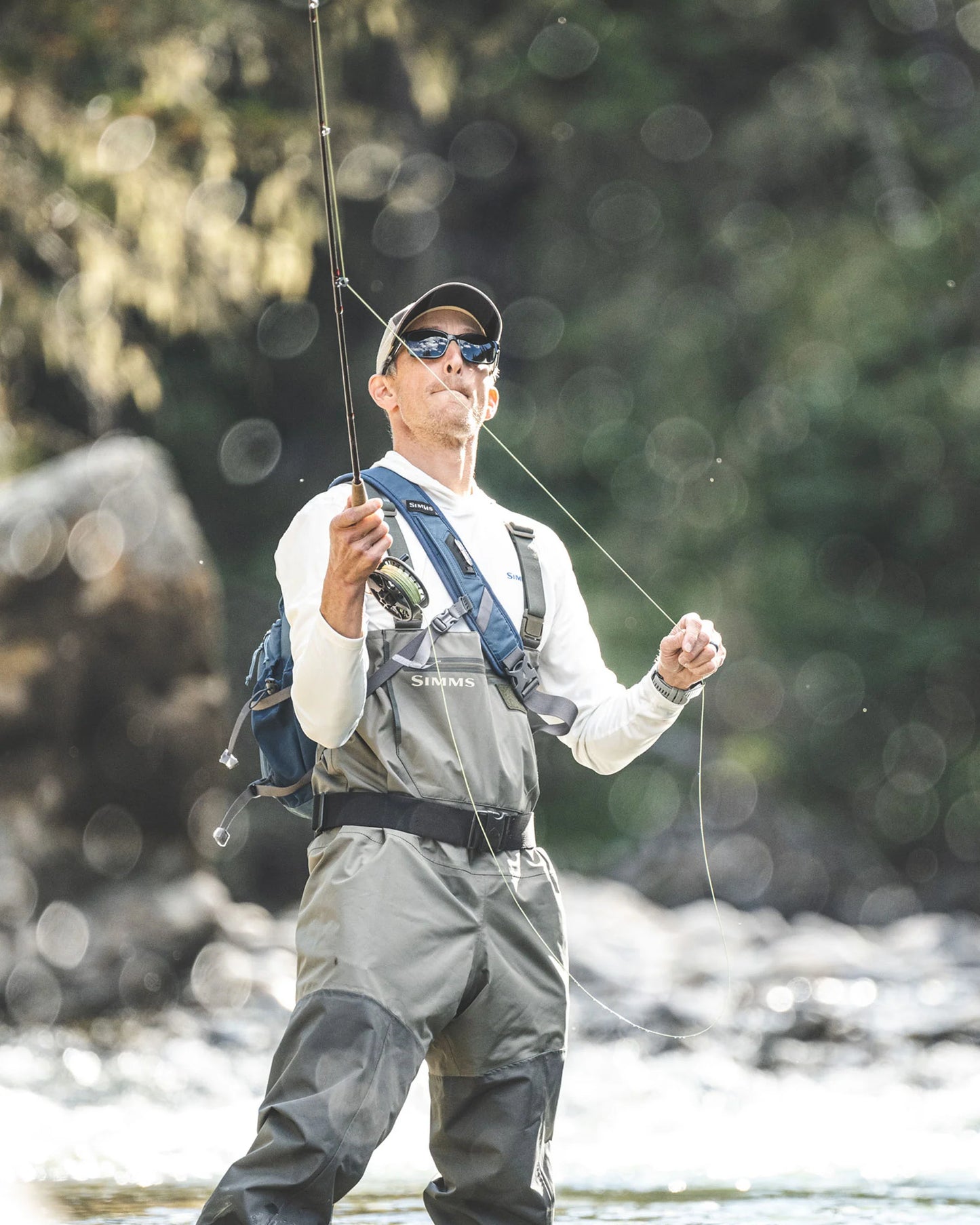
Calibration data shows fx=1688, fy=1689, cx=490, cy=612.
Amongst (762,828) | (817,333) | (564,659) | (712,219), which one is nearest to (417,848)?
(564,659)

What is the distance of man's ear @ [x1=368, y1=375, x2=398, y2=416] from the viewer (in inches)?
125

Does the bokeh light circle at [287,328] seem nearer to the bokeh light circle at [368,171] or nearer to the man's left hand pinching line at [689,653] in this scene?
the bokeh light circle at [368,171]

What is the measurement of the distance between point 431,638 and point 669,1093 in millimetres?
4018

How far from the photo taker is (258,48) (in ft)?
34.0

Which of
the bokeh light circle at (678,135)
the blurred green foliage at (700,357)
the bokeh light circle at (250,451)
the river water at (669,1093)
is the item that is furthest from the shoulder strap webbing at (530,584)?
the bokeh light circle at (678,135)

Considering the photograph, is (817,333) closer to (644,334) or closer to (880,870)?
(644,334)

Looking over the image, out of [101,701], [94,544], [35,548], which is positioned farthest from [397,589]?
[101,701]

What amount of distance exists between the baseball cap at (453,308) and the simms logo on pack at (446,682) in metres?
0.64

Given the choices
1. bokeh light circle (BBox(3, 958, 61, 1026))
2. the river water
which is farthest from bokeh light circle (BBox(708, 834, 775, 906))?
bokeh light circle (BBox(3, 958, 61, 1026))

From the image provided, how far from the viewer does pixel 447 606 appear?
293cm

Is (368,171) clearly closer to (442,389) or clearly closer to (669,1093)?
(669,1093)

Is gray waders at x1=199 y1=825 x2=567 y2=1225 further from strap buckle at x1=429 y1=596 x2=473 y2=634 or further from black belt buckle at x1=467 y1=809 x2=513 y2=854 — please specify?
strap buckle at x1=429 y1=596 x2=473 y2=634

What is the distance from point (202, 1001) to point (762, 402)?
290 inches

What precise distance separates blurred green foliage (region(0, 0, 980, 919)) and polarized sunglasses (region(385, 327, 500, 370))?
795 cm
